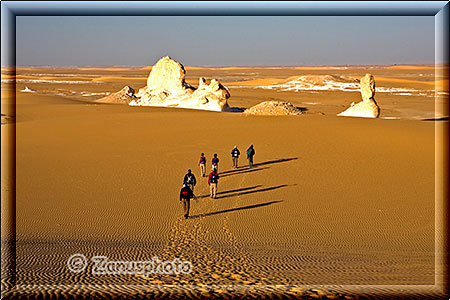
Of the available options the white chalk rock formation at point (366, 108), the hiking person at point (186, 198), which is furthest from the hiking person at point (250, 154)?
the white chalk rock formation at point (366, 108)

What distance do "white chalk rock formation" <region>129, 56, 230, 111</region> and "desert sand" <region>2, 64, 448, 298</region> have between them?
928 cm

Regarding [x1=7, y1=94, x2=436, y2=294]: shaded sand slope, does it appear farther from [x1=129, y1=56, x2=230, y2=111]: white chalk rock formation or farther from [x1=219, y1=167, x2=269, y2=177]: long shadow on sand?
[x1=129, y1=56, x2=230, y2=111]: white chalk rock formation

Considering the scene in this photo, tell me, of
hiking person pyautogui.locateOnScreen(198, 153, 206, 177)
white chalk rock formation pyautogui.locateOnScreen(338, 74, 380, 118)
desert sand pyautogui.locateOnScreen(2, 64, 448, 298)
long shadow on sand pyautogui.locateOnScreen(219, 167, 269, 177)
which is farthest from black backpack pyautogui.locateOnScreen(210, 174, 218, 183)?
white chalk rock formation pyautogui.locateOnScreen(338, 74, 380, 118)

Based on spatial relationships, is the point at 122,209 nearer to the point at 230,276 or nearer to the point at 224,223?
the point at 224,223

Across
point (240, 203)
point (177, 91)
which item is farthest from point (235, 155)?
point (177, 91)

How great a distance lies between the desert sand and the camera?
7793 millimetres

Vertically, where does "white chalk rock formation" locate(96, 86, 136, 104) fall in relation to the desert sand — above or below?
above

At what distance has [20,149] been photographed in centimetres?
2255

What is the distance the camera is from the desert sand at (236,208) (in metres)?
7.79

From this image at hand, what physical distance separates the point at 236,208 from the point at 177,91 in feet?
98.7

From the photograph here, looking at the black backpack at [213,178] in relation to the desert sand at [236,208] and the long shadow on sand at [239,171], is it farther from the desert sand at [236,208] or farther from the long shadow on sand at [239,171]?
the long shadow on sand at [239,171]

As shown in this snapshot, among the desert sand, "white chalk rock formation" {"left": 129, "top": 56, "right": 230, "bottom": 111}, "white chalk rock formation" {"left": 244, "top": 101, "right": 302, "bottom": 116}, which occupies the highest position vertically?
"white chalk rock formation" {"left": 129, "top": 56, "right": 230, "bottom": 111}

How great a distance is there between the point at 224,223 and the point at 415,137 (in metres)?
16.6

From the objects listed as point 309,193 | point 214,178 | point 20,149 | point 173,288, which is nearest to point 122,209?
point 214,178
